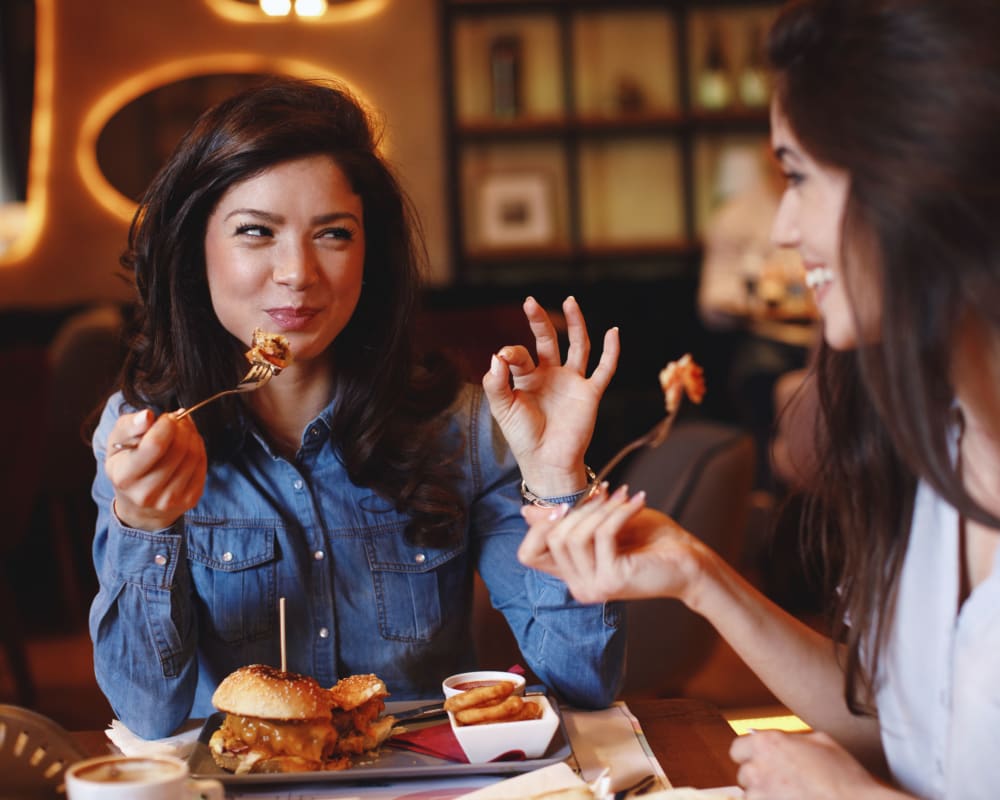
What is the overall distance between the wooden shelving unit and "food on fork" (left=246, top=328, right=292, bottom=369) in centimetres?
467

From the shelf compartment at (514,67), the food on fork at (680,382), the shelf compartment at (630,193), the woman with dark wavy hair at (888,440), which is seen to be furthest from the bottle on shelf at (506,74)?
the woman with dark wavy hair at (888,440)

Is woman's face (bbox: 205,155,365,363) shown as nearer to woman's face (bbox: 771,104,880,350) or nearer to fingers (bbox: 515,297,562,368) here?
fingers (bbox: 515,297,562,368)

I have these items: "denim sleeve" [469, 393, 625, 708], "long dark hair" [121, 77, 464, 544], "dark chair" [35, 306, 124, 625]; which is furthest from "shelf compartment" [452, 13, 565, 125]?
"denim sleeve" [469, 393, 625, 708]

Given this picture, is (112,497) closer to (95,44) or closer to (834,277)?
(834,277)

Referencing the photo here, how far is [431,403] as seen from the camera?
183 cm

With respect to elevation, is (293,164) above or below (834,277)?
above

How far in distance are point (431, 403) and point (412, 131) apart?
4708mm

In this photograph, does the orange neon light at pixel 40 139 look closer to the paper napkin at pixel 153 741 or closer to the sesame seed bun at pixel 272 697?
the paper napkin at pixel 153 741

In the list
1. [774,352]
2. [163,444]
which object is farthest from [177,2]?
[163,444]

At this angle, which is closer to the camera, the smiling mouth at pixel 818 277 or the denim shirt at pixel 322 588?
the smiling mouth at pixel 818 277

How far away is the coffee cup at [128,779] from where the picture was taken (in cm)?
91

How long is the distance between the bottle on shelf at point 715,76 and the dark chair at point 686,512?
395 cm

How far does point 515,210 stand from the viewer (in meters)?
6.36

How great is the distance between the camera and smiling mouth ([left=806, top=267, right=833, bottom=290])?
3.71 feet
